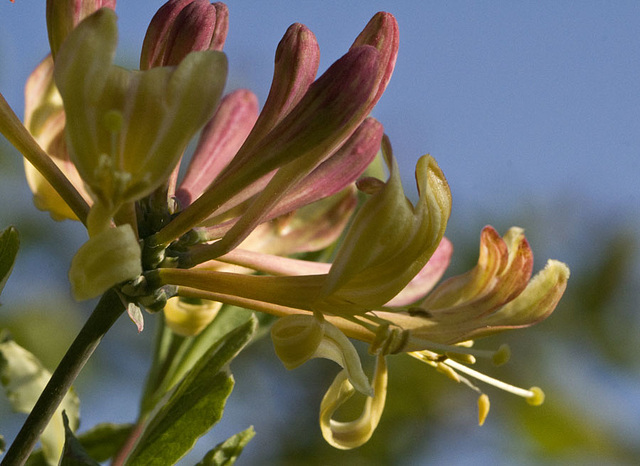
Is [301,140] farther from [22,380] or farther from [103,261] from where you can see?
[22,380]

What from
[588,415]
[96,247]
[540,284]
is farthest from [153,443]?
[588,415]

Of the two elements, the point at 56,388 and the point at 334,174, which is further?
the point at 334,174

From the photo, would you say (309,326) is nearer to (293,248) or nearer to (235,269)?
(235,269)

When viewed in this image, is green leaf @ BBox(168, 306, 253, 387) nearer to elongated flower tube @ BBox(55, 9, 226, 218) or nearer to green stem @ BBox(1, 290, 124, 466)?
green stem @ BBox(1, 290, 124, 466)

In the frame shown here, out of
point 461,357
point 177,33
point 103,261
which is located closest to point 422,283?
point 461,357

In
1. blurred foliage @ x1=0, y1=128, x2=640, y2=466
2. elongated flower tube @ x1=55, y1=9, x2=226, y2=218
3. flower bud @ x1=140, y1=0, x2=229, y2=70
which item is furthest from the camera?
blurred foliage @ x1=0, y1=128, x2=640, y2=466

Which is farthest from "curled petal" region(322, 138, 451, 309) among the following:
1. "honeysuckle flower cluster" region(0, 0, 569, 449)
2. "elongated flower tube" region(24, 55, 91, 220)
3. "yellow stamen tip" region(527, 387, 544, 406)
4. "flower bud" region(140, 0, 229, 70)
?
"elongated flower tube" region(24, 55, 91, 220)

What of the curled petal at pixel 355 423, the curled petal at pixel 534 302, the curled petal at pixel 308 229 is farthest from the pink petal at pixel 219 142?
the curled petal at pixel 534 302
